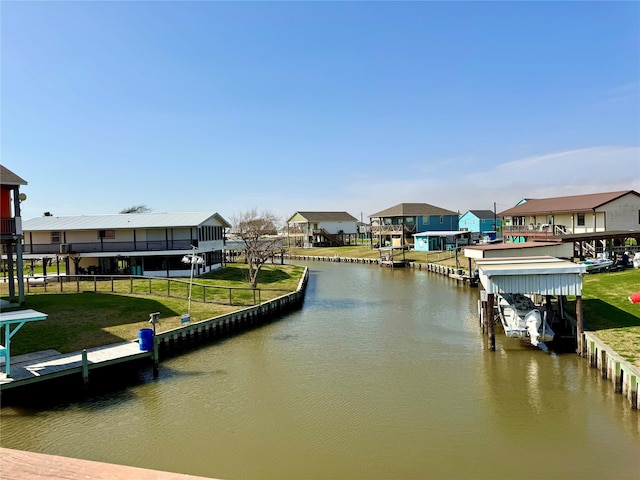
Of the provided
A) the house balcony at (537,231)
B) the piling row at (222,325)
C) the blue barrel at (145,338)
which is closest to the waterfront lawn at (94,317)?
the piling row at (222,325)

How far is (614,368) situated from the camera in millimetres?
15727

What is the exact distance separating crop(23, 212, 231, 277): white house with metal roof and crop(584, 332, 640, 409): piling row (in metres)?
28.7

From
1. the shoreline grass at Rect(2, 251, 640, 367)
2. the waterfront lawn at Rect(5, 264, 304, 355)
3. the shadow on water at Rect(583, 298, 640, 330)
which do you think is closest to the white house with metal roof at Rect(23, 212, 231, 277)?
the shoreline grass at Rect(2, 251, 640, 367)

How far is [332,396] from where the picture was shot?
16.5 metres

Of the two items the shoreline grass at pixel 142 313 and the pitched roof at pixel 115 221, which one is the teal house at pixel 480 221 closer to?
the shoreline grass at pixel 142 313

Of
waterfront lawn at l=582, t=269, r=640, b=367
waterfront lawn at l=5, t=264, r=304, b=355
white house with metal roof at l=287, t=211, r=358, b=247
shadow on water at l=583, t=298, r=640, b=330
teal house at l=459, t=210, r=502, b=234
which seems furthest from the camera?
white house with metal roof at l=287, t=211, r=358, b=247

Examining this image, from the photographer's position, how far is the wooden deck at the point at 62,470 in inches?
257

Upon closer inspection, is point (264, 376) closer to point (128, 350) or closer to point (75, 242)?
point (128, 350)

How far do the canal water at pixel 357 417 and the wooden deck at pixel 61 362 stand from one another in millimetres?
1047

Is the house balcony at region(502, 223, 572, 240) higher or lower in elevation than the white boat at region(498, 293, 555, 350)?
higher

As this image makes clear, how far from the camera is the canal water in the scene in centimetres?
1192

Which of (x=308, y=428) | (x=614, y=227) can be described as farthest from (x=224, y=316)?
(x=614, y=227)

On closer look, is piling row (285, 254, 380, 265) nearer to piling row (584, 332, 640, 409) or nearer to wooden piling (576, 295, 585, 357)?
wooden piling (576, 295, 585, 357)

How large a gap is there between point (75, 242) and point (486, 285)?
34.5 metres
